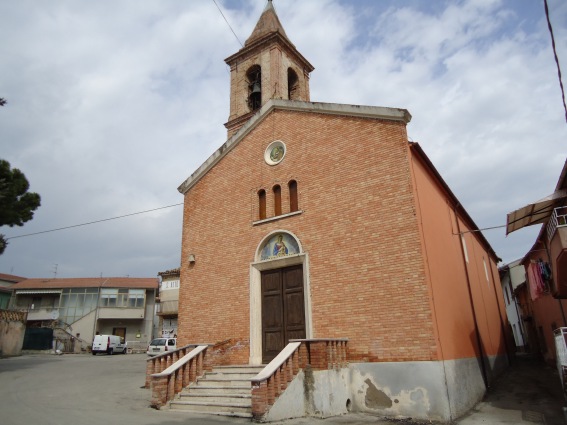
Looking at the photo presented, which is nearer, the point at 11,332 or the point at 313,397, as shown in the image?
the point at 313,397

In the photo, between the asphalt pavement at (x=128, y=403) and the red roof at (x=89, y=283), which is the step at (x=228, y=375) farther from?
the red roof at (x=89, y=283)

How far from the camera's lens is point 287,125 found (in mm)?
12516

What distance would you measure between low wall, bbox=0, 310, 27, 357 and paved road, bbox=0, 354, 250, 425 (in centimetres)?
1273

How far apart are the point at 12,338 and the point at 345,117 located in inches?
1075

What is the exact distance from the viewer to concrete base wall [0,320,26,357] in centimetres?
2655

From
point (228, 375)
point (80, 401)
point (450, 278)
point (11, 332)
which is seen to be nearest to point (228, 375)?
point (228, 375)

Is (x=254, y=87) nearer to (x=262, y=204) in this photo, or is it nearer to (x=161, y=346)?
(x=262, y=204)

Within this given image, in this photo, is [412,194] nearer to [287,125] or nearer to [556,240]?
[556,240]

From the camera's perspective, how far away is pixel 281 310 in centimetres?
1111

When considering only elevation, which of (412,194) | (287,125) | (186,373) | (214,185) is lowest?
(186,373)

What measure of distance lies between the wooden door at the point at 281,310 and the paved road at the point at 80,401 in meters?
3.07

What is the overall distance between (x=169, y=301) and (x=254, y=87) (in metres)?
24.6

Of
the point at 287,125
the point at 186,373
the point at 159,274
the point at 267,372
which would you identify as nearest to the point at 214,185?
the point at 287,125

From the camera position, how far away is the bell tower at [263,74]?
17938mm
